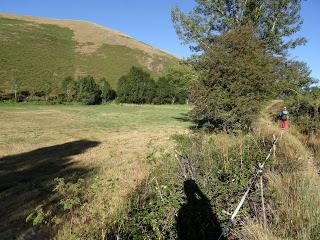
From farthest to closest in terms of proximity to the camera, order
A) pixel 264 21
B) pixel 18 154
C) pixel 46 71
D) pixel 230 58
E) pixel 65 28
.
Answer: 1. pixel 65 28
2. pixel 46 71
3. pixel 264 21
4. pixel 18 154
5. pixel 230 58

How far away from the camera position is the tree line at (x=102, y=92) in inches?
2195

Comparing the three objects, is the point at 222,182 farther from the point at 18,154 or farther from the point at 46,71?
the point at 46,71

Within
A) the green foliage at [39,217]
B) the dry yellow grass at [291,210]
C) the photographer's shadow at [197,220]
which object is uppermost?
the dry yellow grass at [291,210]

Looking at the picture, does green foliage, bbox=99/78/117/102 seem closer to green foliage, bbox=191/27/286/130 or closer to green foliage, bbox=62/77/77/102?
green foliage, bbox=62/77/77/102

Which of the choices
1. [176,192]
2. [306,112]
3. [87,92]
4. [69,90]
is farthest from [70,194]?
[69,90]

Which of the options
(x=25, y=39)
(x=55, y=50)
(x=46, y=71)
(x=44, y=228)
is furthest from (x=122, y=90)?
(x=44, y=228)

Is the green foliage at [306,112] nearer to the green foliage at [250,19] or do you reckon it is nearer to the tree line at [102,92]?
the green foliage at [250,19]

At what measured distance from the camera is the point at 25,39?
85938 mm

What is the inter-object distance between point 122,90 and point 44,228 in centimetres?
5364

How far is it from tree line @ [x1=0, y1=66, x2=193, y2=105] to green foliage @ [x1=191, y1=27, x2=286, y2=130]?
3765cm

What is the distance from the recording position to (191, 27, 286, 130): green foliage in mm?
13398

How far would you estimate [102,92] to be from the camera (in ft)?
194

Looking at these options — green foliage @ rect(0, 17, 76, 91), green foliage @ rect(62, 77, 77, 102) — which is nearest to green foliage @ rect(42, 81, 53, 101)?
green foliage @ rect(62, 77, 77, 102)

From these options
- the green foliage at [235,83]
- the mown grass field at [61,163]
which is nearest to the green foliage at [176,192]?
the mown grass field at [61,163]
